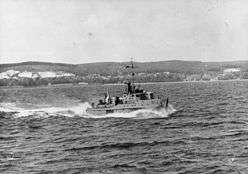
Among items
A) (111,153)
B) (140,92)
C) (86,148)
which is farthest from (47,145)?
(140,92)

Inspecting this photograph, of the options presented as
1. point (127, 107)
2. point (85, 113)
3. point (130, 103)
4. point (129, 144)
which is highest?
point (130, 103)

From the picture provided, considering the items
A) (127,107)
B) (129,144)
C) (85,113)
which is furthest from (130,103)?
(129,144)

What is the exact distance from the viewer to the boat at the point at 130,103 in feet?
202

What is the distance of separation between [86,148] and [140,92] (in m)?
26.8

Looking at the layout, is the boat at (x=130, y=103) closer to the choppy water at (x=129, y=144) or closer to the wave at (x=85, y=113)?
the wave at (x=85, y=113)

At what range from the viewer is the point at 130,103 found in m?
62.2

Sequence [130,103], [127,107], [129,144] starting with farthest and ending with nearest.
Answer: [127,107]
[130,103]
[129,144]

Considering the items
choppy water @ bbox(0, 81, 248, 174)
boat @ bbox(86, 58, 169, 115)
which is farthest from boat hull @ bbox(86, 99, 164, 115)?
choppy water @ bbox(0, 81, 248, 174)

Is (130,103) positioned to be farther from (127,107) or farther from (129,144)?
(129,144)

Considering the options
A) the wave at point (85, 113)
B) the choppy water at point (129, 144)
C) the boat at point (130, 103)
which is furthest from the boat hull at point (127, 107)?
the choppy water at point (129, 144)

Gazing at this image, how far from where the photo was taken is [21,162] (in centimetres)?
3178

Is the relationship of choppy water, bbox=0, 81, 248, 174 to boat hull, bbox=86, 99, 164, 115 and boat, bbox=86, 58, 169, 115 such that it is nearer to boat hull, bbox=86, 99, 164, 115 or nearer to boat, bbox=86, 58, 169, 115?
boat hull, bbox=86, 99, 164, 115

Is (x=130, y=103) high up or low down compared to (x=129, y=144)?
up

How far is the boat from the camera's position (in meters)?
61.7
